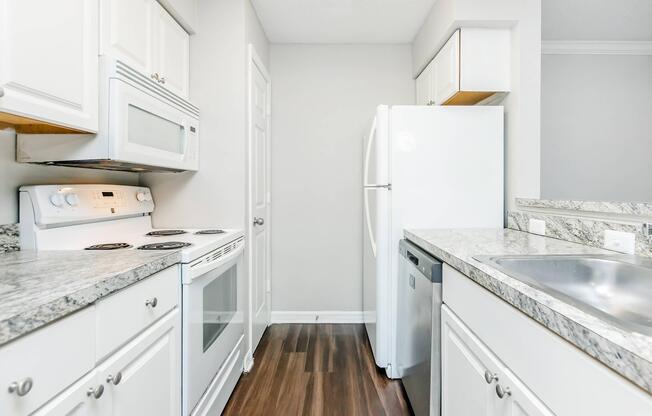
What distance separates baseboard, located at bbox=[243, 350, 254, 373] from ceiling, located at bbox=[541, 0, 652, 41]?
10.2 ft

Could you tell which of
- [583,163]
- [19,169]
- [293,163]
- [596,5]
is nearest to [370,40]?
[293,163]

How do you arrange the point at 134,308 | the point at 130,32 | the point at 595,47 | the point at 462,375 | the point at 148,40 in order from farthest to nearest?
the point at 595,47 < the point at 148,40 < the point at 130,32 < the point at 462,375 < the point at 134,308

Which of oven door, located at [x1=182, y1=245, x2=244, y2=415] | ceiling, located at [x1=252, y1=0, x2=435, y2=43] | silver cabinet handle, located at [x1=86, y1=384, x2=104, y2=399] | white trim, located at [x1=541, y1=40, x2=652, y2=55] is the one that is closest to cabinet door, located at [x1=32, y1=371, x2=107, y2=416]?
silver cabinet handle, located at [x1=86, y1=384, x2=104, y2=399]

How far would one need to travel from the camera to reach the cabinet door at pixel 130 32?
1.31 metres

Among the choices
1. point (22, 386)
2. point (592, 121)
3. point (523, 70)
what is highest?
point (523, 70)

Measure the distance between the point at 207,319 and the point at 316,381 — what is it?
888mm

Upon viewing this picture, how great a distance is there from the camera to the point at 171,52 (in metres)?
1.80

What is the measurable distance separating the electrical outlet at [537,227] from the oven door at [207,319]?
1626mm

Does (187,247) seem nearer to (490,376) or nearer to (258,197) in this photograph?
(258,197)

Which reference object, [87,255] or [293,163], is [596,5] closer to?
[293,163]

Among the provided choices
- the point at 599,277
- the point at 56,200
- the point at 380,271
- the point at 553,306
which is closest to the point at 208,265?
the point at 56,200

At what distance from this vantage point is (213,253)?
152cm

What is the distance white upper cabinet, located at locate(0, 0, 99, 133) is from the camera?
932mm

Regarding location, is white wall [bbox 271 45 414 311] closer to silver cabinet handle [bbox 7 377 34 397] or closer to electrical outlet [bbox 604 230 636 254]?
electrical outlet [bbox 604 230 636 254]
